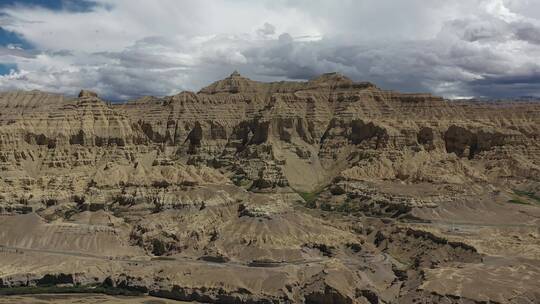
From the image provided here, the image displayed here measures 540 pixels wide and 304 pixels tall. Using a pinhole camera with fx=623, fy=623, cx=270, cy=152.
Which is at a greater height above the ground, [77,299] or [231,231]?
[231,231]

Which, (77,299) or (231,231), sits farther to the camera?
(231,231)

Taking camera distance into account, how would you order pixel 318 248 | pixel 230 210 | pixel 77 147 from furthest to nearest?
1. pixel 77 147
2. pixel 230 210
3. pixel 318 248

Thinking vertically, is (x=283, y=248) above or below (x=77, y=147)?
below

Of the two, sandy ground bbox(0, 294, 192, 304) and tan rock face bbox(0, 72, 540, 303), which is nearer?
sandy ground bbox(0, 294, 192, 304)

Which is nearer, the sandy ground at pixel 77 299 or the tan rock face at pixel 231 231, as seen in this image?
the sandy ground at pixel 77 299

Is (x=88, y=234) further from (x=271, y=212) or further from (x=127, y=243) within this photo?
(x=271, y=212)

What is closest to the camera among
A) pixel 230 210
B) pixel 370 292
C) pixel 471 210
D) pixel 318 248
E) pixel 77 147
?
pixel 370 292

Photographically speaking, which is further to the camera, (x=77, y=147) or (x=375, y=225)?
(x=77, y=147)

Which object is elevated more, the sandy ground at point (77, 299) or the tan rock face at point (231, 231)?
the tan rock face at point (231, 231)

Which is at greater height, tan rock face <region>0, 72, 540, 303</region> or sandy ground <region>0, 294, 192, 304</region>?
tan rock face <region>0, 72, 540, 303</region>

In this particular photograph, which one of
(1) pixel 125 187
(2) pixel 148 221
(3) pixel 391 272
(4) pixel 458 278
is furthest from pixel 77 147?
(4) pixel 458 278
